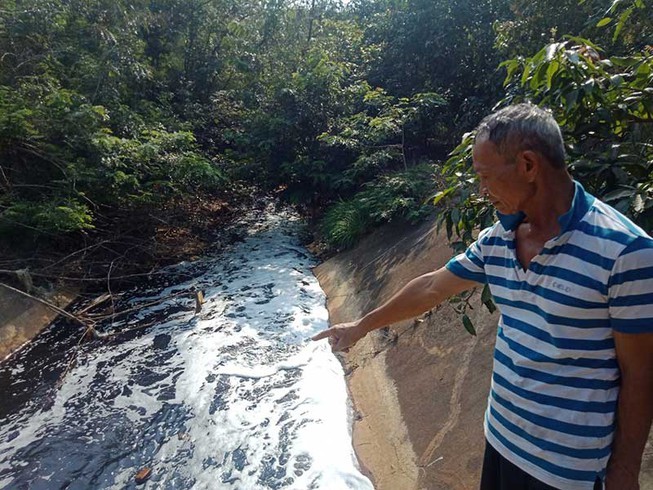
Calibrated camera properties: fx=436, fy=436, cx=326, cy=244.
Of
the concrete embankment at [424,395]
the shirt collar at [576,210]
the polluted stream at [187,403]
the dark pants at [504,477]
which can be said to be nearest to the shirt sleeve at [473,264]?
the shirt collar at [576,210]

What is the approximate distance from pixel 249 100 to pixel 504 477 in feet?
35.4

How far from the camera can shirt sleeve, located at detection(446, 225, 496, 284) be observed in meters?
1.47

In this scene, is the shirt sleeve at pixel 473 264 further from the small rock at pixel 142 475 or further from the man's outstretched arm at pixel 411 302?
the small rock at pixel 142 475

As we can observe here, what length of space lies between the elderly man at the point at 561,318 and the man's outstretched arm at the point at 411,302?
0.24m

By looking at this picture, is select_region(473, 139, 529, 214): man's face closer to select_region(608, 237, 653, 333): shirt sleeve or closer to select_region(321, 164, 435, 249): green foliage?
select_region(608, 237, 653, 333): shirt sleeve

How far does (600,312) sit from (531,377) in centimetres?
28

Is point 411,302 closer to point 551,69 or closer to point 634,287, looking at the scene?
point 634,287

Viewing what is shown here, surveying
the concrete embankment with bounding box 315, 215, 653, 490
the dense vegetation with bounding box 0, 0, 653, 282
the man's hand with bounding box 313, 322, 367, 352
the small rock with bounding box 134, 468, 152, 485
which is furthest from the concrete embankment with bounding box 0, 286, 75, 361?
the man's hand with bounding box 313, 322, 367, 352

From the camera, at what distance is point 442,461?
2961 mm

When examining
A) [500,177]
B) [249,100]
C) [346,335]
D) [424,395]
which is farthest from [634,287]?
[249,100]

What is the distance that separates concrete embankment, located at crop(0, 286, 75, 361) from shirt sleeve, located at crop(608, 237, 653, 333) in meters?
6.25

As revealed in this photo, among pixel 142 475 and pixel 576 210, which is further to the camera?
pixel 142 475

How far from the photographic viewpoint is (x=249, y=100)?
10.9 meters

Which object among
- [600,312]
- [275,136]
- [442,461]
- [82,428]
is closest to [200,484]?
[82,428]
